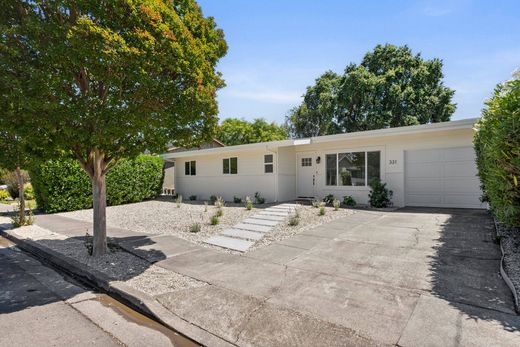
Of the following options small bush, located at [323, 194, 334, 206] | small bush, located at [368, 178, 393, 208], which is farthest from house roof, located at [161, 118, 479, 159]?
small bush, located at [323, 194, 334, 206]

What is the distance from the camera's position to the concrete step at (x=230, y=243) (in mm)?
6613

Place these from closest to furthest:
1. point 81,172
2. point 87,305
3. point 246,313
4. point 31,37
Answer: point 246,313, point 87,305, point 31,37, point 81,172

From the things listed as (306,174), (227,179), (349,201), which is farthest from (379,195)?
(227,179)

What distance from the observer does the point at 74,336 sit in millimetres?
3279

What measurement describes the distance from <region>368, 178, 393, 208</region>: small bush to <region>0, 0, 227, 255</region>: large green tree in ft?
24.7

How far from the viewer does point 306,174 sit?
1346cm

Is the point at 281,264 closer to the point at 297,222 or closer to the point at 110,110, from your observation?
the point at 297,222

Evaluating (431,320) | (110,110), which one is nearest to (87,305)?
(110,110)

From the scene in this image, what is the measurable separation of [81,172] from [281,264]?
11709 mm

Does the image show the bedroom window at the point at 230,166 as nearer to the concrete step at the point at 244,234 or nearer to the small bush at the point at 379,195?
the small bush at the point at 379,195

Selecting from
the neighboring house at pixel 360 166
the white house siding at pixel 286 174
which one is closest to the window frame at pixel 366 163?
the neighboring house at pixel 360 166

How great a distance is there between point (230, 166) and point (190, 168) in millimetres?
3435

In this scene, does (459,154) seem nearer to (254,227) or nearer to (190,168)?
(254,227)

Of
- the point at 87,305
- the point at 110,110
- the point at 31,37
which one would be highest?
the point at 31,37
